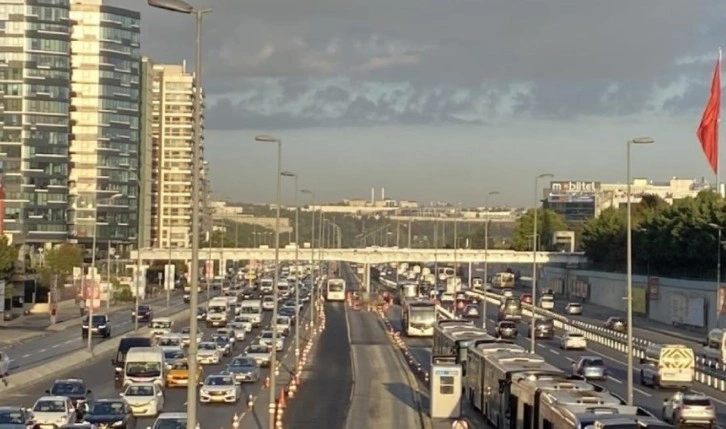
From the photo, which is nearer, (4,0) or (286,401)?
(286,401)

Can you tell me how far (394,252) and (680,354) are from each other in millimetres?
109050

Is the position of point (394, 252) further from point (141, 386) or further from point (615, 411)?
point (615, 411)

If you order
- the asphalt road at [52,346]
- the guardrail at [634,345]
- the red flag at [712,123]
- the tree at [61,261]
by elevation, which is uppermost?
the red flag at [712,123]

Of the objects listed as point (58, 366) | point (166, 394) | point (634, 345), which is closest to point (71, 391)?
point (166, 394)

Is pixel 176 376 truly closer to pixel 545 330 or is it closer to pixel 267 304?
pixel 545 330

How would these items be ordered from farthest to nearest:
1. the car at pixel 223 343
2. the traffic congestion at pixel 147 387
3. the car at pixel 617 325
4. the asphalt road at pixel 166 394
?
the car at pixel 617 325 < the car at pixel 223 343 < the asphalt road at pixel 166 394 < the traffic congestion at pixel 147 387

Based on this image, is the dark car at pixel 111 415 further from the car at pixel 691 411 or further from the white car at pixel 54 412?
the car at pixel 691 411

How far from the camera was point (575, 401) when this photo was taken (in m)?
31.1

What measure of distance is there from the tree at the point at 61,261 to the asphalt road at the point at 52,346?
25.2 metres

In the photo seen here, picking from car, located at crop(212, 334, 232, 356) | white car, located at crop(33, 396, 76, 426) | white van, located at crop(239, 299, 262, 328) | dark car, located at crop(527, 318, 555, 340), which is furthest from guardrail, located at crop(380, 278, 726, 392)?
white car, located at crop(33, 396, 76, 426)

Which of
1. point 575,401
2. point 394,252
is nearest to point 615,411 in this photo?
point 575,401

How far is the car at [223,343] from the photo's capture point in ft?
250

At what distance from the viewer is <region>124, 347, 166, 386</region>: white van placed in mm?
55500

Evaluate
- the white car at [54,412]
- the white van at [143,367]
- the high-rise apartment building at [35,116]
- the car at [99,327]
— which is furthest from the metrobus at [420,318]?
the high-rise apartment building at [35,116]
